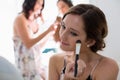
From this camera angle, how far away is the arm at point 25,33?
1334 millimetres

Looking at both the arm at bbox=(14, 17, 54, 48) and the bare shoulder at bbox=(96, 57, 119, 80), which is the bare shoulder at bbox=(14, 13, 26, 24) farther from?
the bare shoulder at bbox=(96, 57, 119, 80)

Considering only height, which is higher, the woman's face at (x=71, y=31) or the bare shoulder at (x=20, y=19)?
the bare shoulder at (x=20, y=19)

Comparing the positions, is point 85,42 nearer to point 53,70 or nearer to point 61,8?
point 53,70

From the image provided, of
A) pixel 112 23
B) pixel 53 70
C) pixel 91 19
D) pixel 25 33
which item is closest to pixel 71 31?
pixel 91 19

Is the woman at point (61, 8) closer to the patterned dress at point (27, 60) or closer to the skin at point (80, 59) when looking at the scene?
the patterned dress at point (27, 60)

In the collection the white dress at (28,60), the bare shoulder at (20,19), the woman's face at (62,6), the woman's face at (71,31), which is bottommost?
the white dress at (28,60)

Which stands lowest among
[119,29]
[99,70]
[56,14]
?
[99,70]

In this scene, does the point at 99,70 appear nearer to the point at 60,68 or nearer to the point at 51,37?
the point at 60,68

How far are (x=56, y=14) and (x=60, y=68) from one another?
19.7 inches

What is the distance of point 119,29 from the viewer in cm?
156

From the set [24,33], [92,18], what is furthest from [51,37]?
[92,18]

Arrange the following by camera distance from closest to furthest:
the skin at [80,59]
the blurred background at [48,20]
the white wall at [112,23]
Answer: the skin at [80,59] < the blurred background at [48,20] < the white wall at [112,23]

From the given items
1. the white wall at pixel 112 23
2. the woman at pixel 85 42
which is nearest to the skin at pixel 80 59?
the woman at pixel 85 42

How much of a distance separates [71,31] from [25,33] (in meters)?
0.54
